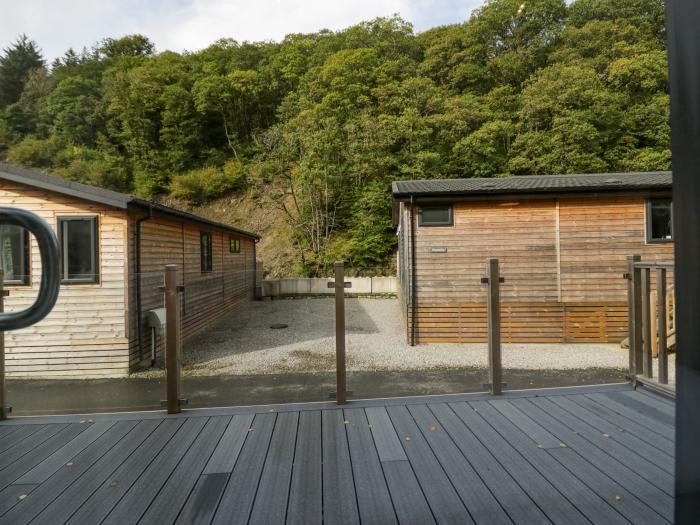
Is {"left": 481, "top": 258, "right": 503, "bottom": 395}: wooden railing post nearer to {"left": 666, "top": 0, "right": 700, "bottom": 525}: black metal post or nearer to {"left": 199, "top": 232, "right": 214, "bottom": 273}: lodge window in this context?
{"left": 666, "top": 0, "right": 700, "bottom": 525}: black metal post

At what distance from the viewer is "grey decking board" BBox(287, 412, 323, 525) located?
1.15 m

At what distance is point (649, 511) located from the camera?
1120 millimetres

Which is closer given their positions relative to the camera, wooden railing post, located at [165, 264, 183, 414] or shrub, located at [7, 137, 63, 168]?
shrub, located at [7, 137, 63, 168]

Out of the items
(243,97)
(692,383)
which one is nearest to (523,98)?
(243,97)

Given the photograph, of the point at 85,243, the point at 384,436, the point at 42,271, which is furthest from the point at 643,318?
the point at 85,243

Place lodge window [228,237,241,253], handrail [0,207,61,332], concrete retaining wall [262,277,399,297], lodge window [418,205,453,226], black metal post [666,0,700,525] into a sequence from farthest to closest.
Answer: concrete retaining wall [262,277,399,297] → lodge window [228,237,241,253] → lodge window [418,205,453,226] → handrail [0,207,61,332] → black metal post [666,0,700,525]

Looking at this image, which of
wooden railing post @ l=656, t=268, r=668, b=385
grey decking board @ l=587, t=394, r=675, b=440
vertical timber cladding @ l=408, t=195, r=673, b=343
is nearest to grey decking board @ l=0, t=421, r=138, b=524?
grey decking board @ l=587, t=394, r=675, b=440

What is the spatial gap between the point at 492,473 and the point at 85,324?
3.38 m

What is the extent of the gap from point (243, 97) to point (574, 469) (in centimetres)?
290

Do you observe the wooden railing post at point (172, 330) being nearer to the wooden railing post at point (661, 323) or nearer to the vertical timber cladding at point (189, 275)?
the vertical timber cladding at point (189, 275)

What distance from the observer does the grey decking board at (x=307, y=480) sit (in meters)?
1.15

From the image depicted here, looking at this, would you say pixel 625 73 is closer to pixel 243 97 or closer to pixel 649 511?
pixel 649 511

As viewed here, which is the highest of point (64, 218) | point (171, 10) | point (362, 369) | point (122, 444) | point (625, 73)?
point (171, 10)

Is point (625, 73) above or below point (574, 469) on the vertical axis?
above
